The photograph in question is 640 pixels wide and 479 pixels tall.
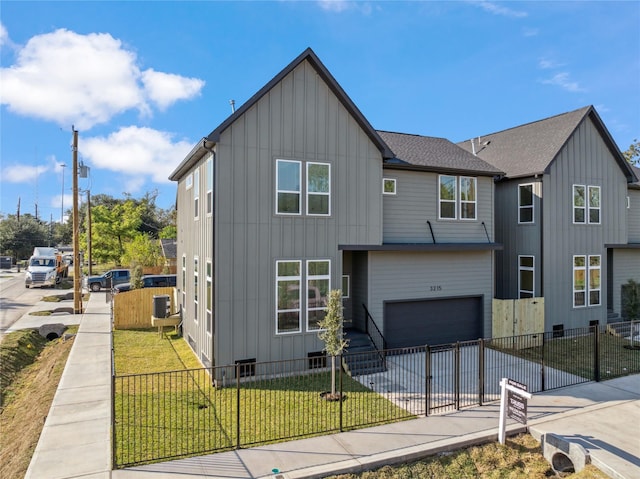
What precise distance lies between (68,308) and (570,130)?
25.2 meters

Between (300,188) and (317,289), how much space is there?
291cm

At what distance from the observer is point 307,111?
1117 centimetres

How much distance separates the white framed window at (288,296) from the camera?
10.8 metres

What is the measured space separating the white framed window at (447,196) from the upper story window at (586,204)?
5.69 meters

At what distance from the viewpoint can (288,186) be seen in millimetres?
10969

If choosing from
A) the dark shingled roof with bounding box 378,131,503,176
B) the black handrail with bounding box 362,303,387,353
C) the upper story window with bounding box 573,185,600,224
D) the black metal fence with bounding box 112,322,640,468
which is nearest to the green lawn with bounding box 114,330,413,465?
the black metal fence with bounding box 112,322,640,468

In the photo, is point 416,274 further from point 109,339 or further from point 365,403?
point 109,339

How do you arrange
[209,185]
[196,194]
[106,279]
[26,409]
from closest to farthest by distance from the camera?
[26,409] < [209,185] < [196,194] < [106,279]

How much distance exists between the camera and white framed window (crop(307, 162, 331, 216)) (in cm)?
1123

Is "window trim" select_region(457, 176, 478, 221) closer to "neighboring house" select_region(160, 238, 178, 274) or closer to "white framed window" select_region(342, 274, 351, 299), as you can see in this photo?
"white framed window" select_region(342, 274, 351, 299)

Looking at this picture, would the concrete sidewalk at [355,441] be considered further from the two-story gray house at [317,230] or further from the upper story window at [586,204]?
the upper story window at [586,204]

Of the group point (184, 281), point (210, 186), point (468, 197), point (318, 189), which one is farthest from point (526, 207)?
point (184, 281)

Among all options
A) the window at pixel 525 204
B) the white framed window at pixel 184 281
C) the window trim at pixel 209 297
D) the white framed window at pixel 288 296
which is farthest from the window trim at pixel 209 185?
the window at pixel 525 204

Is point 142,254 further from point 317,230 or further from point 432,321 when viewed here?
point 432,321
